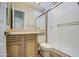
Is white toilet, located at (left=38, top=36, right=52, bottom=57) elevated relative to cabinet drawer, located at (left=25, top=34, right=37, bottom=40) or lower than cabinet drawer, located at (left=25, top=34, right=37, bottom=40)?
lower

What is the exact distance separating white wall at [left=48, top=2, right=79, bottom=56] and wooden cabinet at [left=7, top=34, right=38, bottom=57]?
314 mm

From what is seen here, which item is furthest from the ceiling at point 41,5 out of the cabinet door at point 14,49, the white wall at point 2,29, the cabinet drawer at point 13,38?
the cabinet door at point 14,49

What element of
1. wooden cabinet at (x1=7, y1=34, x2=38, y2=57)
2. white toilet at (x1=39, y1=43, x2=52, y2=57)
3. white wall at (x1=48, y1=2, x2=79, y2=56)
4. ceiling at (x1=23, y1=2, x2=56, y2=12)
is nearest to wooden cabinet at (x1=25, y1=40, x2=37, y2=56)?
wooden cabinet at (x1=7, y1=34, x2=38, y2=57)

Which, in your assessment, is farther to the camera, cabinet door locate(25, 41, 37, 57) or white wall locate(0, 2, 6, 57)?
cabinet door locate(25, 41, 37, 57)

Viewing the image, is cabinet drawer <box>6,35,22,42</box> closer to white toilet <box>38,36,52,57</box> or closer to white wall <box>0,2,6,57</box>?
white wall <box>0,2,6,57</box>

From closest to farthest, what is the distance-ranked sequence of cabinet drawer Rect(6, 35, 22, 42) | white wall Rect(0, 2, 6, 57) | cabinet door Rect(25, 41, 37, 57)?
1. white wall Rect(0, 2, 6, 57)
2. cabinet drawer Rect(6, 35, 22, 42)
3. cabinet door Rect(25, 41, 37, 57)

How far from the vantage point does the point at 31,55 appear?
71.4 inches

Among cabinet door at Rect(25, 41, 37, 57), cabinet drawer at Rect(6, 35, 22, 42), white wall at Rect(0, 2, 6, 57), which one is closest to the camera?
white wall at Rect(0, 2, 6, 57)

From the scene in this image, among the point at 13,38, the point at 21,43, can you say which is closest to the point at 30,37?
the point at 21,43

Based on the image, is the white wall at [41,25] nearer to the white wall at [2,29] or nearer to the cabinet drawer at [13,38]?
the cabinet drawer at [13,38]

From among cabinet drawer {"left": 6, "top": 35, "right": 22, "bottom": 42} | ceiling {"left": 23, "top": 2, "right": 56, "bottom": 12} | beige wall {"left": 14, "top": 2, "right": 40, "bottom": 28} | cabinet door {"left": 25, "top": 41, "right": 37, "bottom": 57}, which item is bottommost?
cabinet door {"left": 25, "top": 41, "right": 37, "bottom": 57}

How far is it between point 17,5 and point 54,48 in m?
0.97

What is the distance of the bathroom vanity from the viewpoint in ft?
5.78

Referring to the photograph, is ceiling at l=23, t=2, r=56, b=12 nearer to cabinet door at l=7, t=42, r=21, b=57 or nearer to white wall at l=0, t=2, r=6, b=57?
white wall at l=0, t=2, r=6, b=57
